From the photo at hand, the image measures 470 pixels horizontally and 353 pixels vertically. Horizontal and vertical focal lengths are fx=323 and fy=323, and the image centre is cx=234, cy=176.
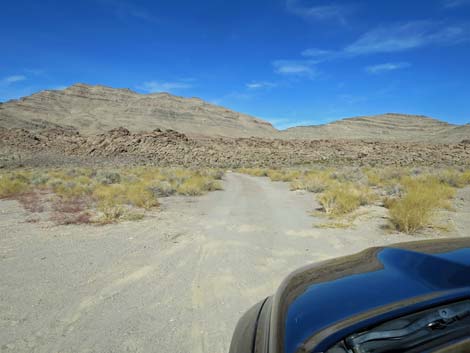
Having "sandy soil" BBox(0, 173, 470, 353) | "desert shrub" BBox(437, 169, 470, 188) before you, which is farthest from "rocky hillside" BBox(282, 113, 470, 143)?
"sandy soil" BBox(0, 173, 470, 353)

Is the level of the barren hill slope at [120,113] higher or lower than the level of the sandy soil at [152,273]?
higher

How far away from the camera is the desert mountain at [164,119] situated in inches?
3369

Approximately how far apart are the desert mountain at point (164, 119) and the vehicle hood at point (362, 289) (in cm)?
8252

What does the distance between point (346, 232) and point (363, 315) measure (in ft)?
21.0

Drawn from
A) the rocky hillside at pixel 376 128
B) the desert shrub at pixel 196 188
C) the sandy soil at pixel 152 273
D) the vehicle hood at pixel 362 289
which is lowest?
the sandy soil at pixel 152 273

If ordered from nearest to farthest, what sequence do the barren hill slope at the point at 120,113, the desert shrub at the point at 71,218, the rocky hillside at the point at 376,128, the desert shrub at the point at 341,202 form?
the desert shrub at the point at 71,218, the desert shrub at the point at 341,202, the barren hill slope at the point at 120,113, the rocky hillside at the point at 376,128

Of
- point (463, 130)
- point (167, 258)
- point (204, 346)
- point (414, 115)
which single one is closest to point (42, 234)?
point (167, 258)

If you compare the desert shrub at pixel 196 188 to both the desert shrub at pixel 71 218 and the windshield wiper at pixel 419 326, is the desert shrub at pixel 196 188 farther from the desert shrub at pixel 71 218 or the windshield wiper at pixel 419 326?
the windshield wiper at pixel 419 326

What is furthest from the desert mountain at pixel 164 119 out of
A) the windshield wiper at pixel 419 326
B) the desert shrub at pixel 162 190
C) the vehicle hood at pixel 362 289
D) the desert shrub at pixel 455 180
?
the windshield wiper at pixel 419 326

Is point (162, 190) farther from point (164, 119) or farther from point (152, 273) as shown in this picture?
point (164, 119)

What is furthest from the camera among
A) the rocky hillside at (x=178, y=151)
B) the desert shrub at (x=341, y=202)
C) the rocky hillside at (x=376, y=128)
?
the rocky hillside at (x=376, y=128)

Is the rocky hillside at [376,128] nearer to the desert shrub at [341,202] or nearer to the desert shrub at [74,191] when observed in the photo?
the desert shrub at [74,191]

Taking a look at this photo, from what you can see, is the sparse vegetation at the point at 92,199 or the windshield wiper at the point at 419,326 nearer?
the windshield wiper at the point at 419,326

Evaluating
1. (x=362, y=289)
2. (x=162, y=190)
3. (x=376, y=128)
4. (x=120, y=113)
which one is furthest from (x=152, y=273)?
(x=120, y=113)
